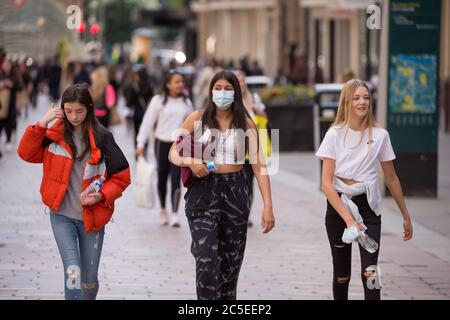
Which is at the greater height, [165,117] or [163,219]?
[165,117]

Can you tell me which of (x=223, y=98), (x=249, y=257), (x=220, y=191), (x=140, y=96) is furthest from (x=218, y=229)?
(x=140, y=96)

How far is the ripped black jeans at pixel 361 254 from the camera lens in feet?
25.9

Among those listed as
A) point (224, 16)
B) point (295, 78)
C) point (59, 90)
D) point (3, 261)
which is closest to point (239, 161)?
point (3, 261)

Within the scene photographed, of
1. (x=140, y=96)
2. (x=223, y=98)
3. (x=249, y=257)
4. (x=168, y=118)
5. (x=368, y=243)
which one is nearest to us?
(x=368, y=243)

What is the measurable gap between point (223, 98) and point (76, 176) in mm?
1021

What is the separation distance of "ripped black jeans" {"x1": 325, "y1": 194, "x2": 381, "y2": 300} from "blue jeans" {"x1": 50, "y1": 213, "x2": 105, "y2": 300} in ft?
4.72

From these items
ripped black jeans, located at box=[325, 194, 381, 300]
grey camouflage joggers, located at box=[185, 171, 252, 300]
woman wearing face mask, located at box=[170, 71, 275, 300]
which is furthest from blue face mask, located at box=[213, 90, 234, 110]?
ripped black jeans, located at box=[325, 194, 381, 300]

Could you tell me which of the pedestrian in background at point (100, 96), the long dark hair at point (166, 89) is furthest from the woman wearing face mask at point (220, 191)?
the pedestrian in background at point (100, 96)

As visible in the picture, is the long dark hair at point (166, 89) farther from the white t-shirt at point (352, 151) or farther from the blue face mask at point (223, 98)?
the white t-shirt at point (352, 151)

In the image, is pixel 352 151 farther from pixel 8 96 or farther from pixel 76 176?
pixel 8 96

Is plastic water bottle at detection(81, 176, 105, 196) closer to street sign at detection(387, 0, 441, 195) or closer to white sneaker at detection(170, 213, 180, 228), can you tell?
white sneaker at detection(170, 213, 180, 228)

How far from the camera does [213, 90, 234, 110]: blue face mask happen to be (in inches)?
314

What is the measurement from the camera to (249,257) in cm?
1165

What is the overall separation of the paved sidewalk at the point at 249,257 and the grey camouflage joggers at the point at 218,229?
1582 millimetres
